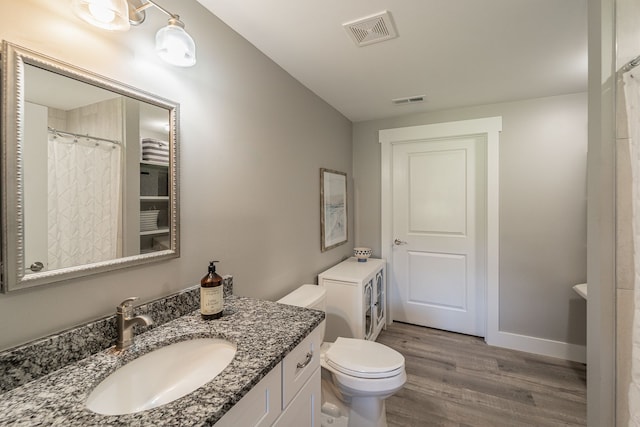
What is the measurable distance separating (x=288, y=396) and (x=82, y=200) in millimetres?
933

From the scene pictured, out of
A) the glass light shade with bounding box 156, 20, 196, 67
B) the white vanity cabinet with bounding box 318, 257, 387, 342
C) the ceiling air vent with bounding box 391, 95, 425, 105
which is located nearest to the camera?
the glass light shade with bounding box 156, 20, 196, 67

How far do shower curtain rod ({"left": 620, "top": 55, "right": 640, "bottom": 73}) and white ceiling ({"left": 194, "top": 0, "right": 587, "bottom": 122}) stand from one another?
1.97 ft

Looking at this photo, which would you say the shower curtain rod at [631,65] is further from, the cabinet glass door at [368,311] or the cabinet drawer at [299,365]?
the cabinet glass door at [368,311]

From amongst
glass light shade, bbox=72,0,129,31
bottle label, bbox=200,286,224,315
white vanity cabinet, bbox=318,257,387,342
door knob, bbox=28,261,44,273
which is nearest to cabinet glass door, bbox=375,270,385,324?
white vanity cabinet, bbox=318,257,387,342

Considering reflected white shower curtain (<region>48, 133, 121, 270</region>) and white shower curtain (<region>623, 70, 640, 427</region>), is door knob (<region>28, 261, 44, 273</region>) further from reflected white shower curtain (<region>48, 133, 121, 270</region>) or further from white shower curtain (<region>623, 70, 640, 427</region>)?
white shower curtain (<region>623, 70, 640, 427</region>)

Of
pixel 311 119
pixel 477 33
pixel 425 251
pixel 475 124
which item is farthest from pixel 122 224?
pixel 475 124

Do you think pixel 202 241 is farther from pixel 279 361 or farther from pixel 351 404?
pixel 351 404

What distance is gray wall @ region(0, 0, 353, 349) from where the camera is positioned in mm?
788

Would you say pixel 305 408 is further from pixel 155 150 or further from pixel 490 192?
pixel 490 192

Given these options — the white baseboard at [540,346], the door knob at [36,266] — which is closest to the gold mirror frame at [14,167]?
the door knob at [36,266]

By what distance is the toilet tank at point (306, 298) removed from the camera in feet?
5.39

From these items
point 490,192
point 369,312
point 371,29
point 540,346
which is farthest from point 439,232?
point 371,29

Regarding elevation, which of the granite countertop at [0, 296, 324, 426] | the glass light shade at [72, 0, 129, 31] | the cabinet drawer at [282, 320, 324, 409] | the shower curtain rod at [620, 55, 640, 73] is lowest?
the cabinet drawer at [282, 320, 324, 409]

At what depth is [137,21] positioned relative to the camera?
0.96 m
